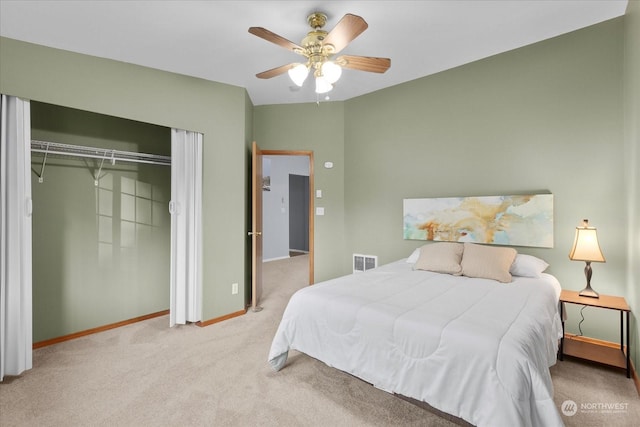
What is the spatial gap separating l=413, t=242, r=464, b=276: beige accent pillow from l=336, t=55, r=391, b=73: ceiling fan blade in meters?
1.76

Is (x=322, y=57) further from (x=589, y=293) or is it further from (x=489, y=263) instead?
(x=589, y=293)

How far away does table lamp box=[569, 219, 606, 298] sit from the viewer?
242 cm

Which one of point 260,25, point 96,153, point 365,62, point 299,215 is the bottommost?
point 299,215

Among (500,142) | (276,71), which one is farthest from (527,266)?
(276,71)

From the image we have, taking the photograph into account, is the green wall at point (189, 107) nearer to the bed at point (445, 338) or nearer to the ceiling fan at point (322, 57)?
the ceiling fan at point (322, 57)

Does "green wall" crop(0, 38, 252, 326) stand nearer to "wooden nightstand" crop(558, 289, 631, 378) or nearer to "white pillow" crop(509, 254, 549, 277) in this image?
"white pillow" crop(509, 254, 549, 277)

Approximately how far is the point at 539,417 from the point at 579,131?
8.43 feet

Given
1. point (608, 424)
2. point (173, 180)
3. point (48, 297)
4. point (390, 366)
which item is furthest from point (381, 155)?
point (48, 297)

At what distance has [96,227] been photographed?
3225 mm

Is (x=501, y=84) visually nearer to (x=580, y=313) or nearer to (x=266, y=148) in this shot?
(x=580, y=313)

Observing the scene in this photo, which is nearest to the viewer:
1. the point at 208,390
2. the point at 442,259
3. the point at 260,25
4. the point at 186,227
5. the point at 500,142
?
the point at 208,390

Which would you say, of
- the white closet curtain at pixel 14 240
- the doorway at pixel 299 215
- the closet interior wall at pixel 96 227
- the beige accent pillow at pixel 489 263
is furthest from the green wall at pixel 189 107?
the doorway at pixel 299 215

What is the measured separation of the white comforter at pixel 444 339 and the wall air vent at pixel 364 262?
159cm

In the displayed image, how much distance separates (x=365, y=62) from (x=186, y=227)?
7.96 ft
